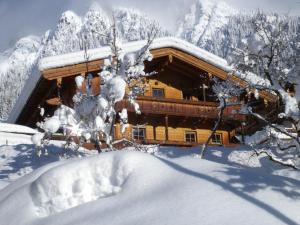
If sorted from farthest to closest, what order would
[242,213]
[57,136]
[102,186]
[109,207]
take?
1. [57,136]
2. [102,186]
3. [109,207]
4. [242,213]

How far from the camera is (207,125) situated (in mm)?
22734

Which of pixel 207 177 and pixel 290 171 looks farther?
pixel 290 171

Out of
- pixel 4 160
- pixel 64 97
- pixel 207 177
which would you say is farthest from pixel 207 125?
pixel 207 177

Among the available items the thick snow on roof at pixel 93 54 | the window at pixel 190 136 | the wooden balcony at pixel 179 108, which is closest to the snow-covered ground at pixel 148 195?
the thick snow on roof at pixel 93 54

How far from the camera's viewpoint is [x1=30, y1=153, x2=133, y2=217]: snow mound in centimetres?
557

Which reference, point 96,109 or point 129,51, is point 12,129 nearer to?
point 129,51

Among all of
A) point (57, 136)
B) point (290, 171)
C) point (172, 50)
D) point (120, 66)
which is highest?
point (172, 50)

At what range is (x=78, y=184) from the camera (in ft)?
18.3

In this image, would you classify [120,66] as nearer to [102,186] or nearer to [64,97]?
[102,186]

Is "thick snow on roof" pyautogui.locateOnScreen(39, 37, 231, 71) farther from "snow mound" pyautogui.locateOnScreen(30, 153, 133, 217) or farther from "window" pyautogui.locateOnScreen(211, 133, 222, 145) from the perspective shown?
"snow mound" pyautogui.locateOnScreen(30, 153, 133, 217)

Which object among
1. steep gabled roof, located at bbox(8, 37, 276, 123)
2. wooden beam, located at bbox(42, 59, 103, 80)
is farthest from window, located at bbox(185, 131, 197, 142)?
wooden beam, located at bbox(42, 59, 103, 80)

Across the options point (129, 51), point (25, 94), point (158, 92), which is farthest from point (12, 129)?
point (158, 92)

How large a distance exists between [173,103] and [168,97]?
5.67 feet

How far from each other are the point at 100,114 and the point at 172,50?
32.2 ft
